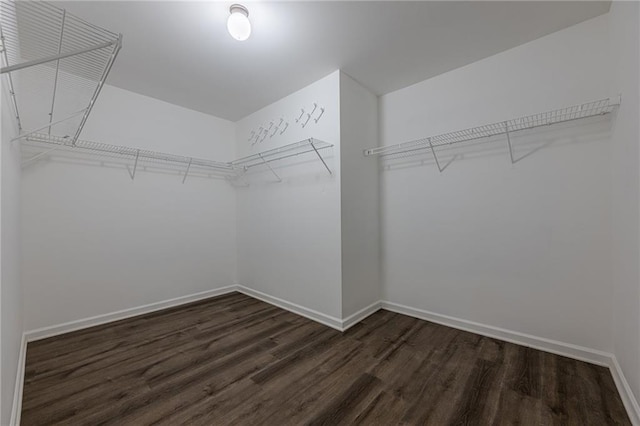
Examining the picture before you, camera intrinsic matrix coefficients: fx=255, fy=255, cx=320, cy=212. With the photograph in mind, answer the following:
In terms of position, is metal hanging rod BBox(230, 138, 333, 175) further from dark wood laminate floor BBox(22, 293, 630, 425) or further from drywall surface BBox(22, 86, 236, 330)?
dark wood laminate floor BBox(22, 293, 630, 425)

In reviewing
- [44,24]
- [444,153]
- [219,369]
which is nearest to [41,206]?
[44,24]

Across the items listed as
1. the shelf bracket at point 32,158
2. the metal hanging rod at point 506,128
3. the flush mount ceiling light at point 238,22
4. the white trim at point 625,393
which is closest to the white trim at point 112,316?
the shelf bracket at point 32,158

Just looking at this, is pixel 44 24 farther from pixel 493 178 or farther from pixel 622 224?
pixel 622 224

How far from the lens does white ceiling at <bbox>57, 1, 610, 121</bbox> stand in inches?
67.3

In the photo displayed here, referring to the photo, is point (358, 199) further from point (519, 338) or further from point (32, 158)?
point (32, 158)

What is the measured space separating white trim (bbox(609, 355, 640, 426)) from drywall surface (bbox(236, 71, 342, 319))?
1.80m

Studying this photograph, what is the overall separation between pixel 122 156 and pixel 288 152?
5.75ft

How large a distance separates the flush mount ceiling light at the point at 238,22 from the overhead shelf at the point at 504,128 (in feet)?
4.96

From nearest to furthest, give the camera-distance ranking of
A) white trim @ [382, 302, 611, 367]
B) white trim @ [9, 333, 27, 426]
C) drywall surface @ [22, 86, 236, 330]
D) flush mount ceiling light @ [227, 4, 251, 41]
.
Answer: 1. white trim @ [9, 333, 27, 426]
2. flush mount ceiling light @ [227, 4, 251, 41]
3. white trim @ [382, 302, 611, 367]
4. drywall surface @ [22, 86, 236, 330]

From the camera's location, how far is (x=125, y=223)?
2709mm

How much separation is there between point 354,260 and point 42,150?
2998 mm

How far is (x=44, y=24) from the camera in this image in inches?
66.6

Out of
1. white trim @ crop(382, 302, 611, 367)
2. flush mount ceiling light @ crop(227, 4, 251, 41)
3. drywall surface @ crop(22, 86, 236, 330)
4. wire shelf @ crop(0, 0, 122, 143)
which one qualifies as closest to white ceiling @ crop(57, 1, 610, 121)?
flush mount ceiling light @ crop(227, 4, 251, 41)

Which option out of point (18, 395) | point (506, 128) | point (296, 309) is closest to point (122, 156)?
point (18, 395)
